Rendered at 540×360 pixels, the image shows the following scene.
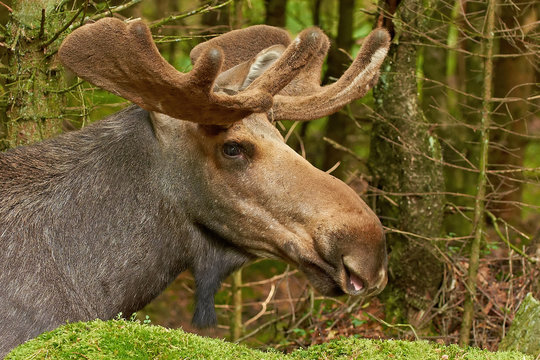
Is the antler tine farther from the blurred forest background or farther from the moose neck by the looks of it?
the blurred forest background

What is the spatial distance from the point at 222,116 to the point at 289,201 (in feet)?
2.37

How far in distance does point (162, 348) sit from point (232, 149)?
4.99ft

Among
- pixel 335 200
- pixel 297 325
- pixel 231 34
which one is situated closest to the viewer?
pixel 335 200

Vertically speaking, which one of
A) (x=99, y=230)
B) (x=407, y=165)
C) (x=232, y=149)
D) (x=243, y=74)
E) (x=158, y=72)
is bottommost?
(x=407, y=165)

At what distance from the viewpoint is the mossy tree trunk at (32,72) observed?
21.4 ft

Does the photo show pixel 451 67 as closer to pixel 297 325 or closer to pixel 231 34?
pixel 297 325

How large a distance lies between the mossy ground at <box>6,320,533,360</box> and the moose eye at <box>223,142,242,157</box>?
128cm

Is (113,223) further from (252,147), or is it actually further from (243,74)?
(243,74)

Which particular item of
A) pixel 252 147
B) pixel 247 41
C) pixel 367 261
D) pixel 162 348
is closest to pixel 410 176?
pixel 247 41

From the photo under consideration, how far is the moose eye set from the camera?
5.08 meters

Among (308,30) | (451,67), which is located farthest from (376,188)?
(451,67)

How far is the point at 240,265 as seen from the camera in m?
5.43

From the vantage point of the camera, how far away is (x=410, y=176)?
816 cm

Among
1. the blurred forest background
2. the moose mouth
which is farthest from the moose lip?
the blurred forest background
